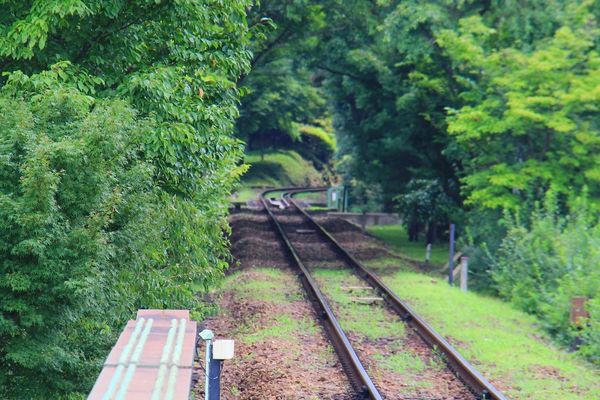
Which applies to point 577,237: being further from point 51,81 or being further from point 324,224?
point 324,224

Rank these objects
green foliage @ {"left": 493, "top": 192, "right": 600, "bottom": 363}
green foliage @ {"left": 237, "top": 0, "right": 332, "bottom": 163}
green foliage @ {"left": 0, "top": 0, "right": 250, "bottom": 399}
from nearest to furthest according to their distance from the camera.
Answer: green foliage @ {"left": 0, "top": 0, "right": 250, "bottom": 399} < green foliage @ {"left": 493, "top": 192, "right": 600, "bottom": 363} < green foliage @ {"left": 237, "top": 0, "right": 332, "bottom": 163}

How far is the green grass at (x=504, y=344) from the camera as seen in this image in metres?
11.6

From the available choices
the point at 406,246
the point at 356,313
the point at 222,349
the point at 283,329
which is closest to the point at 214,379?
the point at 222,349

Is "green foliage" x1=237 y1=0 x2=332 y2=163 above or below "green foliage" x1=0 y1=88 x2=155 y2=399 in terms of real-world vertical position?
above

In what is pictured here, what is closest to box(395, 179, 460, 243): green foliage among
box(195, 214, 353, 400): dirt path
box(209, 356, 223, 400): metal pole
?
box(195, 214, 353, 400): dirt path

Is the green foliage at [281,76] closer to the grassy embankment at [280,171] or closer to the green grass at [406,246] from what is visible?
the grassy embankment at [280,171]

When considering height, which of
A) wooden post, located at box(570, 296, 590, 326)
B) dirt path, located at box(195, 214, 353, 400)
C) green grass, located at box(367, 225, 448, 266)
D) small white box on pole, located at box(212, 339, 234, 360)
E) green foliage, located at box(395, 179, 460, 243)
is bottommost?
dirt path, located at box(195, 214, 353, 400)

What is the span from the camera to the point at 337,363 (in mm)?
A: 12484

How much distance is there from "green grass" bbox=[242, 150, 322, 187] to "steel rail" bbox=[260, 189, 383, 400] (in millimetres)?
48201

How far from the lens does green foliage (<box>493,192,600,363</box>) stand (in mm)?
15673

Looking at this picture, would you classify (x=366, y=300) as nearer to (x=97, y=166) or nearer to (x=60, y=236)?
(x=97, y=166)

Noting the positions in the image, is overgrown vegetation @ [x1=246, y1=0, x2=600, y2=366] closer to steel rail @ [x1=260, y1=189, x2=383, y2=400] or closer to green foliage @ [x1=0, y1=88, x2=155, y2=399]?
steel rail @ [x1=260, y1=189, x2=383, y2=400]

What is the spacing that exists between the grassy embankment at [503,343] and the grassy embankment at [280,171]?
47923 millimetres

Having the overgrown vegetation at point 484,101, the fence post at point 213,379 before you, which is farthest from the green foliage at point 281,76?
the fence post at point 213,379
